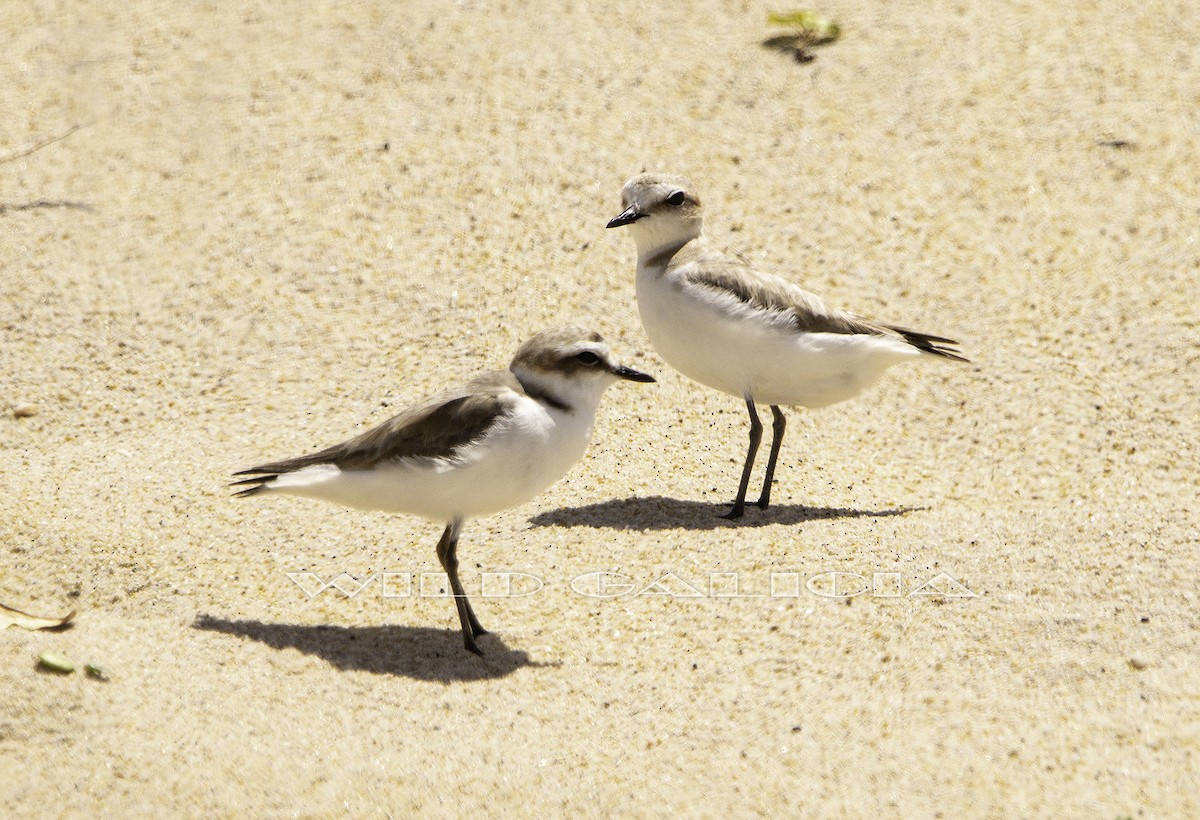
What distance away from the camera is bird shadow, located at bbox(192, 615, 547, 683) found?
16.3ft

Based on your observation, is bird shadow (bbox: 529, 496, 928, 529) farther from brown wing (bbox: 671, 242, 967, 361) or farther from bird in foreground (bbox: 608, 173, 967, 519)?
brown wing (bbox: 671, 242, 967, 361)

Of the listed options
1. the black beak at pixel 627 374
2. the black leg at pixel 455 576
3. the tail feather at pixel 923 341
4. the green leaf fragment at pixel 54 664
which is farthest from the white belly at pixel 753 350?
the green leaf fragment at pixel 54 664

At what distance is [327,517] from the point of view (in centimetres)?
635

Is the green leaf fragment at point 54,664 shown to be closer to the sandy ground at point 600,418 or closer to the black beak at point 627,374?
the sandy ground at point 600,418

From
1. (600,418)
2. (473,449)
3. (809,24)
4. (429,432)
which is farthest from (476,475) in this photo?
(809,24)

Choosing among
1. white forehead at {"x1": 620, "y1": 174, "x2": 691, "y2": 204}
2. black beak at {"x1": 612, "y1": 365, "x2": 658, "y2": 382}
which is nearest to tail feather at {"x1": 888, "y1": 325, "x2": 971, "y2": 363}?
white forehead at {"x1": 620, "y1": 174, "x2": 691, "y2": 204}

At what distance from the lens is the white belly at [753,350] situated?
632 cm

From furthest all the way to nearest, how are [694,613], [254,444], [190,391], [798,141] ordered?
[798,141] → [190,391] → [254,444] → [694,613]

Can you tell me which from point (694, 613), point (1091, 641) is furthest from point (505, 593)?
point (1091, 641)

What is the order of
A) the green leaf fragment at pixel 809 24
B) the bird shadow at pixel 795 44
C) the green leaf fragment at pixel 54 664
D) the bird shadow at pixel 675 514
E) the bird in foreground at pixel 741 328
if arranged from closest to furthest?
the green leaf fragment at pixel 54 664 → the bird shadow at pixel 675 514 → the bird in foreground at pixel 741 328 → the bird shadow at pixel 795 44 → the green leaf fragment at pixel 809 24

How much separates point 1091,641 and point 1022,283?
13.1 ft

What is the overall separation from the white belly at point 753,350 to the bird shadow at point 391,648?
6.16 ft

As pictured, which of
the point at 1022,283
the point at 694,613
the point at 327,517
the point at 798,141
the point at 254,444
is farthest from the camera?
the point at 798,141

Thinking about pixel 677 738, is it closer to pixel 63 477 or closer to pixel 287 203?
pixel 63 477
